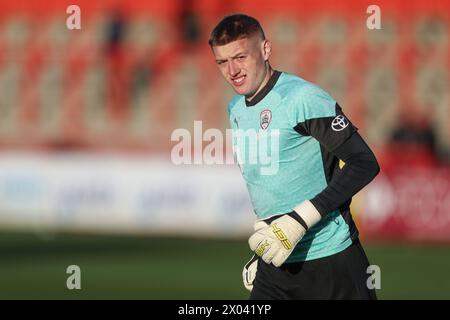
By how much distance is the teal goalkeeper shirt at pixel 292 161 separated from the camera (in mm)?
5898

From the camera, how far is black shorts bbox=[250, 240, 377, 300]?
5.97m

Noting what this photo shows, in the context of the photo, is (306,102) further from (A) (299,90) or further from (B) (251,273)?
(B) (251,273)

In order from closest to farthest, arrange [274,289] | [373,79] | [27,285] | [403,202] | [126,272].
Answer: [274,289], [27,285], [126,272], [403,202], [373,79]

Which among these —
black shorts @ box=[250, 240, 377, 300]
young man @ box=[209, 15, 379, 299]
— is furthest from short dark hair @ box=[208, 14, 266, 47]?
black shorts @ box=[250, 240, 377, 300]

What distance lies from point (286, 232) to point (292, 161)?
0.49 metres

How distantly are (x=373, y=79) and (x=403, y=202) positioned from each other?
5180mm

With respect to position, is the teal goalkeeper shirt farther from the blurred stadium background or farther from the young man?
the blurred stadium background

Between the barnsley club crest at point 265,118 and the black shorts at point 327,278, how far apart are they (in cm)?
84

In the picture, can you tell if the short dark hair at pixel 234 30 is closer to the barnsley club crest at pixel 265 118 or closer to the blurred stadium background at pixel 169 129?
the barnsley club crest at pixel 265 118

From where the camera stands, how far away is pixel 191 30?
23.5m

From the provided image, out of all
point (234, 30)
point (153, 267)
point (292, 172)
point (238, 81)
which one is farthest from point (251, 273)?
point (153, 267)

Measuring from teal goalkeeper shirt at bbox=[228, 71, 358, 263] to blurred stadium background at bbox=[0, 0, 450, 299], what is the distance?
7.34 meters
